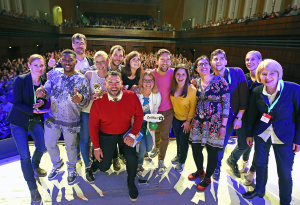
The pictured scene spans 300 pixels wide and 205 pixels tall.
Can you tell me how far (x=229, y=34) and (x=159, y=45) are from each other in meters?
7.09

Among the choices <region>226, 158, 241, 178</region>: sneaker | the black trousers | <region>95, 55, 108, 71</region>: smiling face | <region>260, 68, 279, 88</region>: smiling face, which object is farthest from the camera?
<region>226, 158, 241, 178</region>: sneaker

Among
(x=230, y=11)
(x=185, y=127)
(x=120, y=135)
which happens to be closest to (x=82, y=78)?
(x=120, y=135)

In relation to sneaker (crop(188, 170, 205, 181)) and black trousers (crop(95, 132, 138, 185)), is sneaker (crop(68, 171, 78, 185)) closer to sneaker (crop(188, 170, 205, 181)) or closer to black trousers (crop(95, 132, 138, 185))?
black trousers (crop(95, 132, 138, 185))

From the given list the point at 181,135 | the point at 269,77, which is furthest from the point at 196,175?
the point at 269,77

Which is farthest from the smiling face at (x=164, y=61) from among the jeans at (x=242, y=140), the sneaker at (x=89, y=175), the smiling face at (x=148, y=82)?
the sneaker at (x=89, y=175)

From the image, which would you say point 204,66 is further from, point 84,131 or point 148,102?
point 84,131

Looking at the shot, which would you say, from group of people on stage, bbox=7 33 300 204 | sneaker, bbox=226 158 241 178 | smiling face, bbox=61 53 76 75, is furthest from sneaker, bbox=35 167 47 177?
sneaker, bbox=226 158 241 178

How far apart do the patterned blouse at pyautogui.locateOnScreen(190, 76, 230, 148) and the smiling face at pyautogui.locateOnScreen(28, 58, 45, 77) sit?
1671 millimetres

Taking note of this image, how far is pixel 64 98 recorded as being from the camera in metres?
1.90

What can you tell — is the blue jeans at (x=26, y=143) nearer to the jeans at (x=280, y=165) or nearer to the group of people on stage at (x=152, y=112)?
the group of people on stage at (x=152, y=112)

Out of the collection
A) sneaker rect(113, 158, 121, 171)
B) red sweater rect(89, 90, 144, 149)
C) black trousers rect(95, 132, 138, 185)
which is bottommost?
sneaker rect(113, 158, 121, 171)

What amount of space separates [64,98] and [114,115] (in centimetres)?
56

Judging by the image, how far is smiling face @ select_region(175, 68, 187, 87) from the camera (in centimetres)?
203

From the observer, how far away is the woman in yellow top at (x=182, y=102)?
6.69 feet
